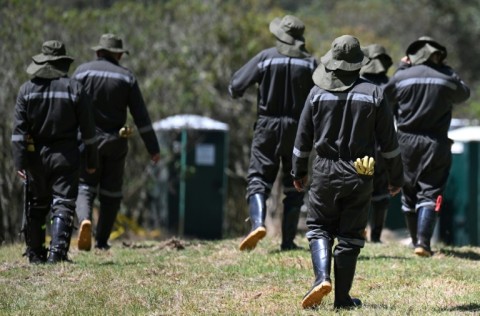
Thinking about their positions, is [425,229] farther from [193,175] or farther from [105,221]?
[193,175]

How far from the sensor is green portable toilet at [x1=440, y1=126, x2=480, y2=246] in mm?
15227

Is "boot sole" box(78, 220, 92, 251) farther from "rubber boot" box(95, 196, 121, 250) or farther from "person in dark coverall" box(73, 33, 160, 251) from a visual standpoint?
"rubber boot" box(95, 196, 121, 250)

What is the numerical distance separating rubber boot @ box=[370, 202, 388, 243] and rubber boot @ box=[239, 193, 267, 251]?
1962 mm

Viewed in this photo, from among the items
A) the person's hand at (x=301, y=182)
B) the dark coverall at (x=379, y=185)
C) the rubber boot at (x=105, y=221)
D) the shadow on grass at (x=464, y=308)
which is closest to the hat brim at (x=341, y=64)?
the person's hand at (x=301, y=182)

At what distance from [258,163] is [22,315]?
10.9 feet

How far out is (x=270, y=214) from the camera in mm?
17375

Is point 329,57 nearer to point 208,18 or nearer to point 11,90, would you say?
point 11,90

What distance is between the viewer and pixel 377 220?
454 inches

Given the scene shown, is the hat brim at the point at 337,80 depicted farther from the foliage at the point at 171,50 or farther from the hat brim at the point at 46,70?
the foliage at the point at 171,50

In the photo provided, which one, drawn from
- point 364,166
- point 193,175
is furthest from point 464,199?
point 364,166

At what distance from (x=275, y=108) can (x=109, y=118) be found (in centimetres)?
180

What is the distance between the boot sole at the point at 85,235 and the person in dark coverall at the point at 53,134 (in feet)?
1.88

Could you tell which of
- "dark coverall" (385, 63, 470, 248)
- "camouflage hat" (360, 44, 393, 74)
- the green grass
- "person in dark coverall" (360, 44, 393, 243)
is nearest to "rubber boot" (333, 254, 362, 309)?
the green grass

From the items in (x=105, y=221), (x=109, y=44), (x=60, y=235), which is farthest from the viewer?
(x=105, y=221)
